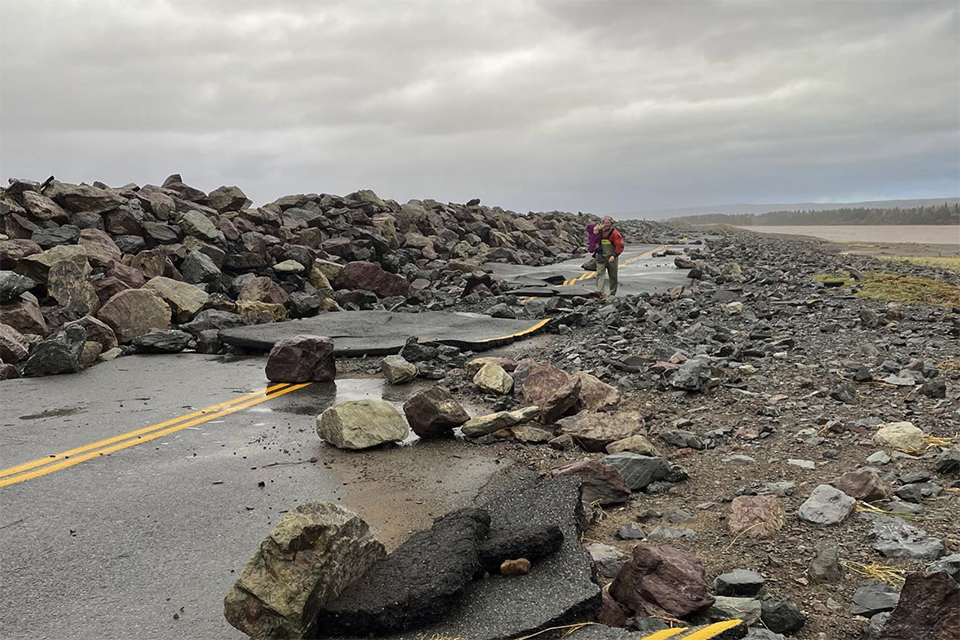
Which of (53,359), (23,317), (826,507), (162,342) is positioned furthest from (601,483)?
(23,317)

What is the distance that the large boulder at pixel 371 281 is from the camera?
53.4ft

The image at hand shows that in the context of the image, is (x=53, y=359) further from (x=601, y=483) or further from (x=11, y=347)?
(x=601, y=483)

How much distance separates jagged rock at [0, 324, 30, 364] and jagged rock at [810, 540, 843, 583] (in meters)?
9.86

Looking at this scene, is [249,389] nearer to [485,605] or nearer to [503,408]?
[503,408]

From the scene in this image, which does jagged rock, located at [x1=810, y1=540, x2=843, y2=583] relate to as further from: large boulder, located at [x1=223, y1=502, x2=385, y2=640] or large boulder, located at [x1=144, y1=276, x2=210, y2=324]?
large boulder, located at [x1=144, y1=276, x2=210, y2=324]

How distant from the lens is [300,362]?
8.49 meters

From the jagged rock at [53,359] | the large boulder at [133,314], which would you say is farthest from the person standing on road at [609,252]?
the jagged rock at [53,359]

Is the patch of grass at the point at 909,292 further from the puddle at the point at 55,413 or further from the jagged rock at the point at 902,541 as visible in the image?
the puddle at the point at 55,413

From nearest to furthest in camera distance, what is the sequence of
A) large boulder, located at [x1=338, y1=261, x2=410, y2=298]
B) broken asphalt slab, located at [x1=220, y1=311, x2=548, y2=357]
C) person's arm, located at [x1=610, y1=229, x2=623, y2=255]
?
1. broken asphalt slab, located at [x1=220, y1=311, x2=548, y2=357]
2. person's arm, located at [x1=610, y1=229, x2=623, y2=255]
3. large boulder, located at [x1=338, y1=261, x2=410, y2=298]

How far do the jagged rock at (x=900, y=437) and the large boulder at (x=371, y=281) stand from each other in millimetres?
12189

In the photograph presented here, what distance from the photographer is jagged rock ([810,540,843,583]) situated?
329cm

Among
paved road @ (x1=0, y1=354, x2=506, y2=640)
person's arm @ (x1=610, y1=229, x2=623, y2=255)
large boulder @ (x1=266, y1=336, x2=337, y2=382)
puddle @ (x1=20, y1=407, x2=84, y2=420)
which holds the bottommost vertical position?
paved road @ (x1=0, y1=354, x2=506, y2=640)

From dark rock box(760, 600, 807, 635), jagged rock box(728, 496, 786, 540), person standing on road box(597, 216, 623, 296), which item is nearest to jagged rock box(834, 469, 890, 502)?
jagged rock box(728, 496, 786, 540)

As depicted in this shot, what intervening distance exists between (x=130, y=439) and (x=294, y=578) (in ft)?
13.2
